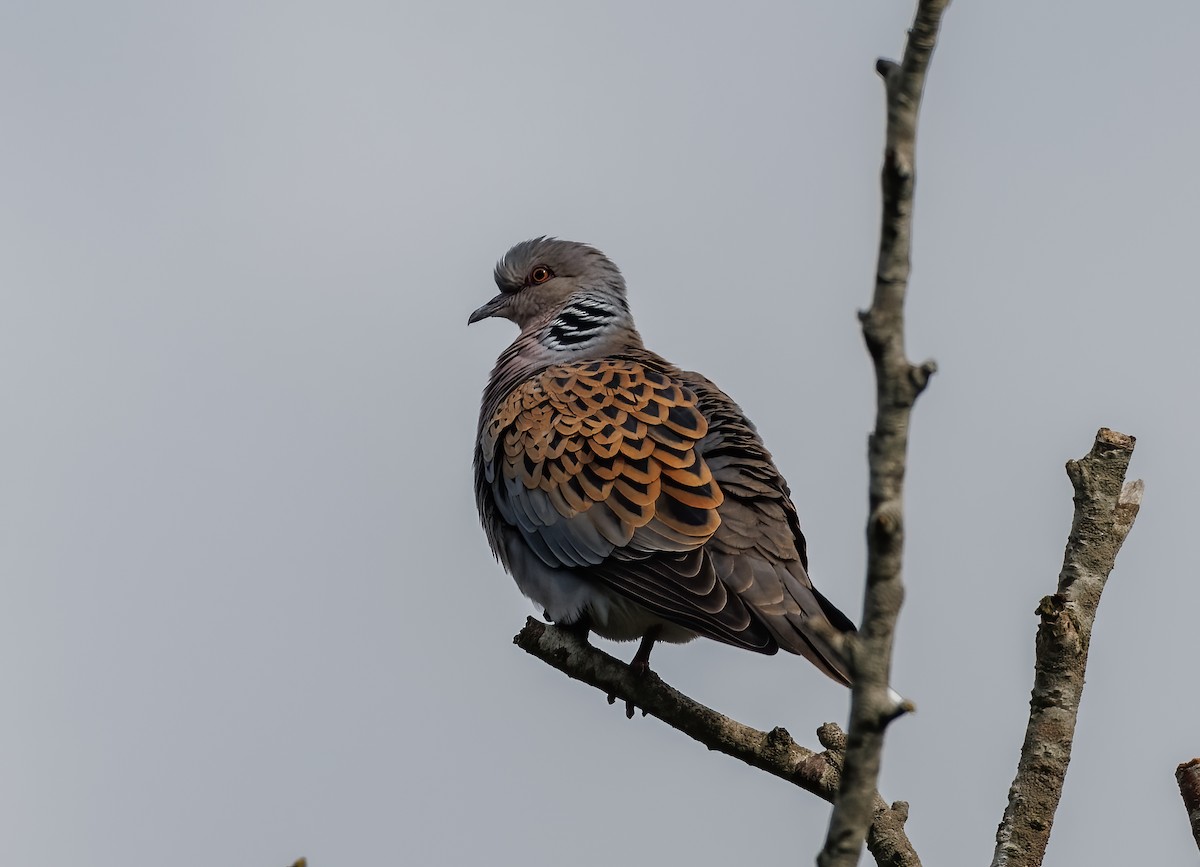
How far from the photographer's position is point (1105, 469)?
4375 millimetres

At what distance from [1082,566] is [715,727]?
3.75ft

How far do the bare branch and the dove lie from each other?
3.62ft

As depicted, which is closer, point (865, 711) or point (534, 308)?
point (865, 711)

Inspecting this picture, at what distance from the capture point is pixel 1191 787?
380 cm

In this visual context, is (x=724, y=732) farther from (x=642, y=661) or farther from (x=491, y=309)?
(x=491, y=309)

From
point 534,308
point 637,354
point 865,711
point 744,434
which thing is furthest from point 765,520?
point 865,711

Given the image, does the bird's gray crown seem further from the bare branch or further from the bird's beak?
the bare branch

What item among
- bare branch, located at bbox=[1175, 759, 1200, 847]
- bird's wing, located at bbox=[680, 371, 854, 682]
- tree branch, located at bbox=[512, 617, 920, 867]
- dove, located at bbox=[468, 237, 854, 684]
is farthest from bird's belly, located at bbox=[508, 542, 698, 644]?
bare branch, located at bbox=[1175, 759, 1200, 847]

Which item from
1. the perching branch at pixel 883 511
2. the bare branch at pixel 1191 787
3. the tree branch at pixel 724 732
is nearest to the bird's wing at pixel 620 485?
the tree branch at pixel 724 732

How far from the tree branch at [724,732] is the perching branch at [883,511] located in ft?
5.96

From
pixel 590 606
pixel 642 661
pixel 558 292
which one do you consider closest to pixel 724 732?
pixel 642 661

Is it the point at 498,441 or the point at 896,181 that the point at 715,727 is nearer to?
the point at 498,441

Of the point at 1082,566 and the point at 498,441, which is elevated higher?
the point at 498,441

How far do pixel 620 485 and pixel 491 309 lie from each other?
239cm
